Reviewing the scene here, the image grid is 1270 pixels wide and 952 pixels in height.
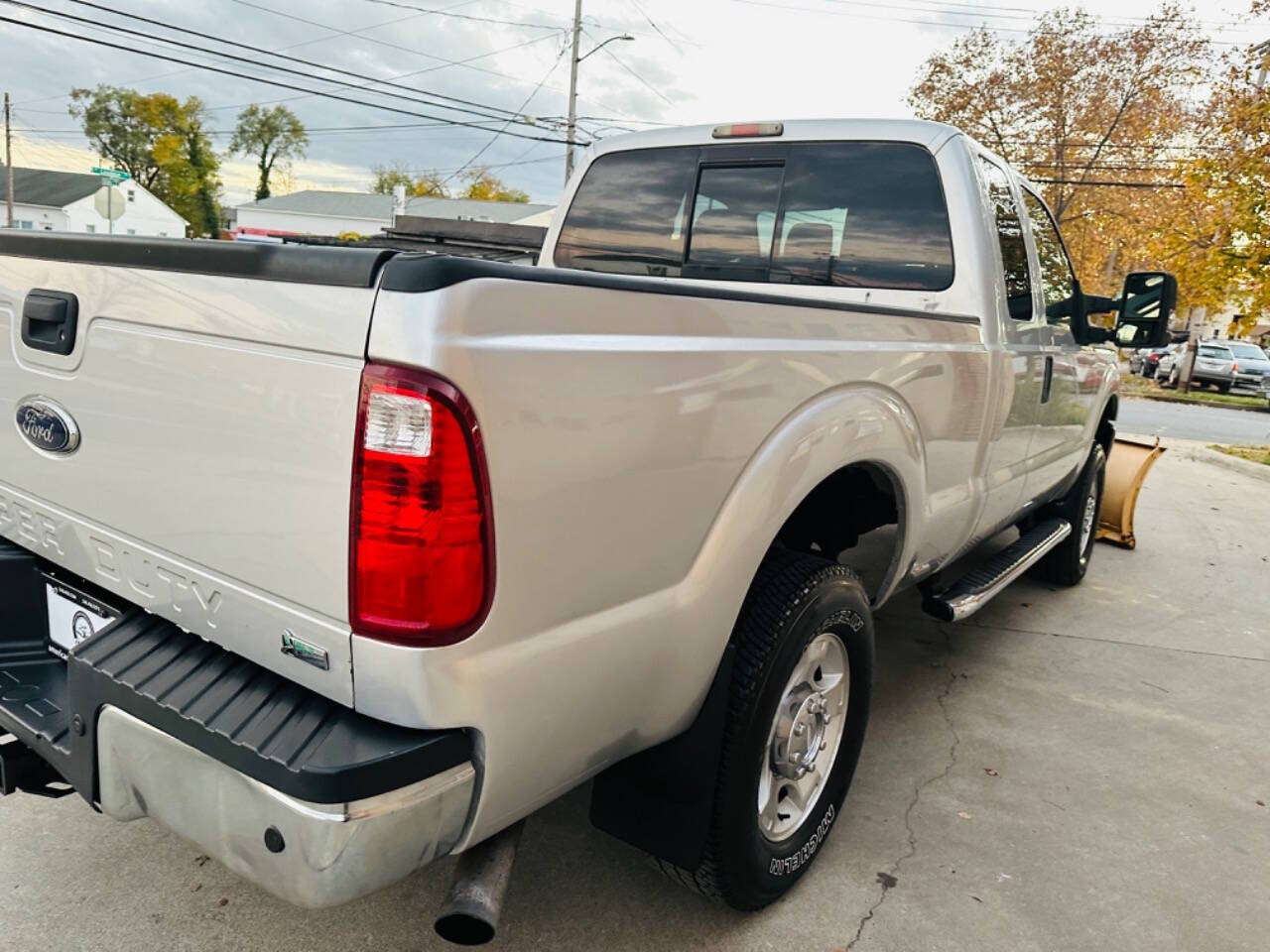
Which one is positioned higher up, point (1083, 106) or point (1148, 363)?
point (1083, 106)

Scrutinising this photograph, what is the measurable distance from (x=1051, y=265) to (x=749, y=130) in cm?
167

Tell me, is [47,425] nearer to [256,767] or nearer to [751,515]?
[256,767]

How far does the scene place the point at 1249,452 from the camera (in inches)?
509

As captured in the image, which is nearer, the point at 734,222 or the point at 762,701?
the point at 762,701

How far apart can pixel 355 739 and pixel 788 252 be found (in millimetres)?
2633

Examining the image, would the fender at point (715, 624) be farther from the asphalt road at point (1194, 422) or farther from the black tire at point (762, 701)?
the asphalt road at point (1194, 422)

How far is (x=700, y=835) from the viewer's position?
6.93 feet

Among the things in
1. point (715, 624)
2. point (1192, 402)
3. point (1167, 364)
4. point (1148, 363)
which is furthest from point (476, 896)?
point (1148, 363)

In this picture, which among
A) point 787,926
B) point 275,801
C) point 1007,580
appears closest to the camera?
point 275,801

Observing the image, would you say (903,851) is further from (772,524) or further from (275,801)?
(275,801)

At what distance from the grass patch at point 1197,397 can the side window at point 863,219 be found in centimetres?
2328

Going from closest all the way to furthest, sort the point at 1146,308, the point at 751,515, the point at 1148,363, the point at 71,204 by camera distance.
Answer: the point at 751,515 < the point at 1146,308 < the point at 1148,363 < the point at 71,204

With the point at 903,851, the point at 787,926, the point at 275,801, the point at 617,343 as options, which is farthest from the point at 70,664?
the point at 903,851

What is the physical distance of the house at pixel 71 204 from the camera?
6184cm
